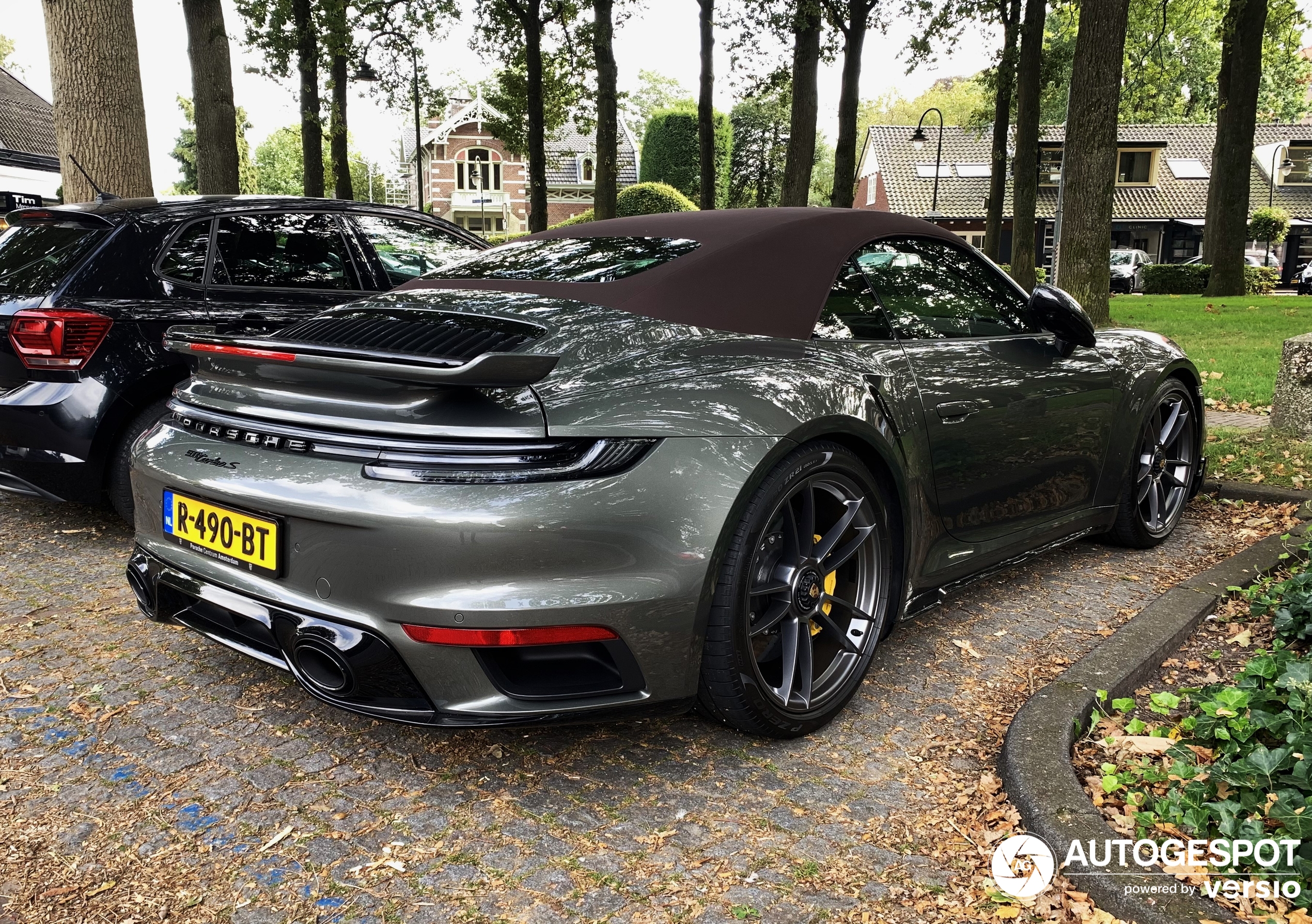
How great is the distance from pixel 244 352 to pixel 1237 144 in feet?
66.6

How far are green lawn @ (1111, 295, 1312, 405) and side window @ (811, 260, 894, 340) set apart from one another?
16.0 ft

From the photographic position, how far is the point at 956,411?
313cm

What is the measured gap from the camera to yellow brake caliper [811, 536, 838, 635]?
2.78m

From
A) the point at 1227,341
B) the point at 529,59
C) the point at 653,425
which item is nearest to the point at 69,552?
the point at 653,425

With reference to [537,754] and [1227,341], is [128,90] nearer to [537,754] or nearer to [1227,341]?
[537,754]

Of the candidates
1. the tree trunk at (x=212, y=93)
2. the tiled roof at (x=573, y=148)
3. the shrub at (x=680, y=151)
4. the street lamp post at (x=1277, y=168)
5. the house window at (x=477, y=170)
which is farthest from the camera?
the house window at (x=477, y=170)

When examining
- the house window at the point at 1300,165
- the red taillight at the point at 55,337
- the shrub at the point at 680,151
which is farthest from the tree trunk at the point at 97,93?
the house window at the point at 1300,165

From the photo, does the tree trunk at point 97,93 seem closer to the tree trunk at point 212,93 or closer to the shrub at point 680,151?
the tree trunk at point 212,93

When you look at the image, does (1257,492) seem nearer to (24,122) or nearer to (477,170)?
(24,122)

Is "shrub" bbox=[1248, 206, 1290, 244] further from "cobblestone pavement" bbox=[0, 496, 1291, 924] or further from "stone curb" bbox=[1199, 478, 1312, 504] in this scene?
"cobblestone pavement" bbox=[0, 496, 1291, 924]

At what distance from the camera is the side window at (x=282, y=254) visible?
477 cm

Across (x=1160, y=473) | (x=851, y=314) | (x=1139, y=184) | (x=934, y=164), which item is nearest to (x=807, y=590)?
(x=851, y=314)

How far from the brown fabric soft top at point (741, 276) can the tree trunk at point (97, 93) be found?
4957 millimetres

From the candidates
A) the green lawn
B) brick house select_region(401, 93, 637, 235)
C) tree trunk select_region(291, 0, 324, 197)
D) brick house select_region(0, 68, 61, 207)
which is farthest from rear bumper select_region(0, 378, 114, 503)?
brick house select_region(401, 93, 637, 235)
